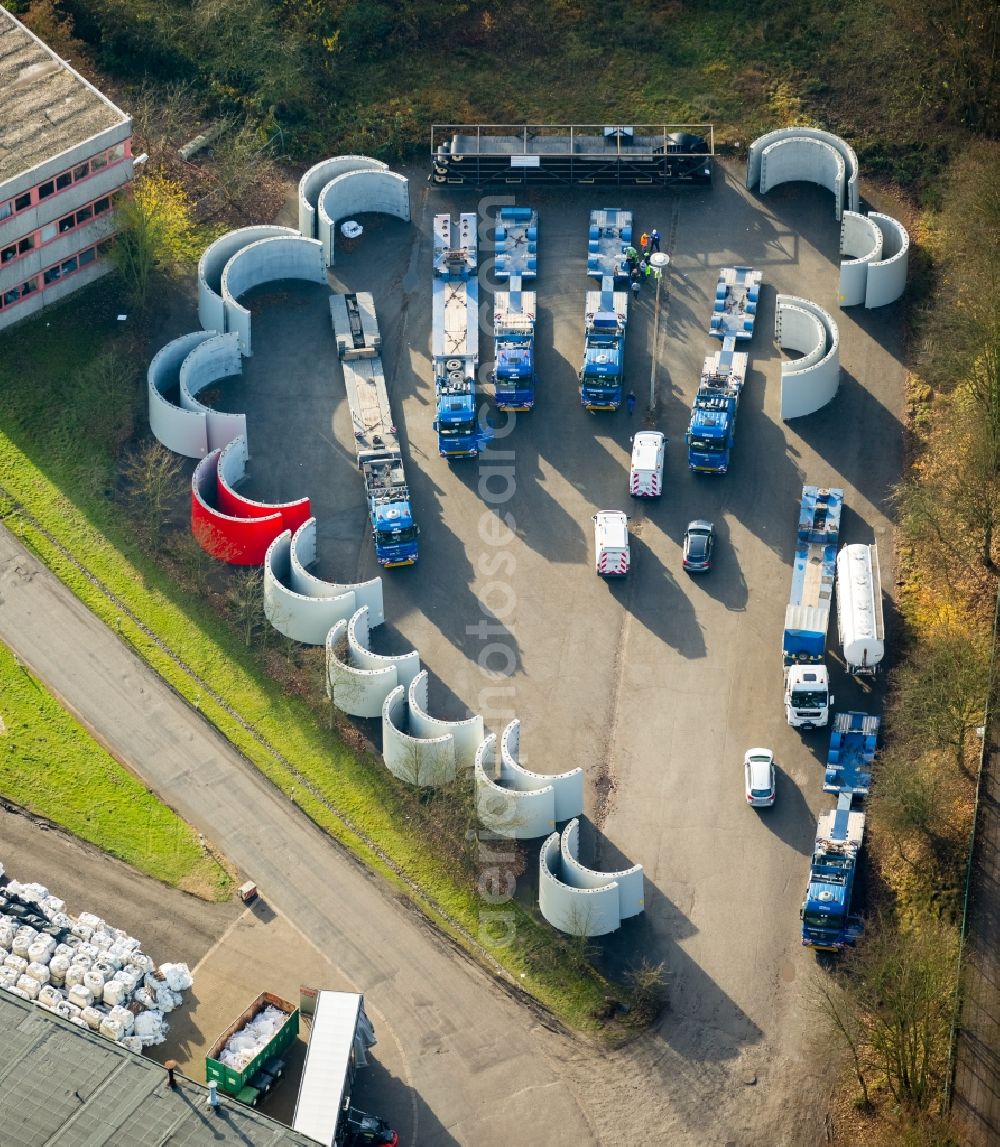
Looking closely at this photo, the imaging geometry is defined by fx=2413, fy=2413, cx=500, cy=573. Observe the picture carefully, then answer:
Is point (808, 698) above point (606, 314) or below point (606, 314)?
below

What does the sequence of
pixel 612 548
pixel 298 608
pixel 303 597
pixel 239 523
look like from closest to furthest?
pixel 303 597
pixel 298 608
pixel 612 548
pixel 239 523

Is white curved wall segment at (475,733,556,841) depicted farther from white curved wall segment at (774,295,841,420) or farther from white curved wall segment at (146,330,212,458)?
white curved wall segment at (774,295,841,420)

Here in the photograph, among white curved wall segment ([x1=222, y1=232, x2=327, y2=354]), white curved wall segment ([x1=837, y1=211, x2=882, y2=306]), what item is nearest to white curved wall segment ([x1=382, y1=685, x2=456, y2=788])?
white curved wall segment ([x1=222, y1=232, x2=327, y2=354])

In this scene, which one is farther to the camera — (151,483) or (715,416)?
(715,416)

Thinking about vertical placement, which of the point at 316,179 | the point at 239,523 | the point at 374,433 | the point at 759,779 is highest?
the point at 316,179

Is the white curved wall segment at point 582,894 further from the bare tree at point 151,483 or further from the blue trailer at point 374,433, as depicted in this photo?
the bare tree at point 151,483

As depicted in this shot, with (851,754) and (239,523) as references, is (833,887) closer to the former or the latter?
(851,754)

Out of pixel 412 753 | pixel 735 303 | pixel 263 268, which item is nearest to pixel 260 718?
pixel 412 753
